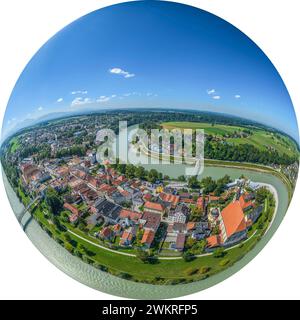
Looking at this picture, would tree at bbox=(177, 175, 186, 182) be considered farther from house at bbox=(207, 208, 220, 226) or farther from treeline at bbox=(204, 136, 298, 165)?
house at bbox=(207, 208, 220, 226)

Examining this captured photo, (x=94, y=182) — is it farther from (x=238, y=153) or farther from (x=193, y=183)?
(x=238, y=153)

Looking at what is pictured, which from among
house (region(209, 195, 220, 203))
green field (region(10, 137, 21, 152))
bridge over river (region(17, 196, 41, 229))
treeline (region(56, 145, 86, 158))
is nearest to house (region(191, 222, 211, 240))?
house (region(209, 195, 220, 203))

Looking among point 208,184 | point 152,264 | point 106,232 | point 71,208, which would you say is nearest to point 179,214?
point 208,184

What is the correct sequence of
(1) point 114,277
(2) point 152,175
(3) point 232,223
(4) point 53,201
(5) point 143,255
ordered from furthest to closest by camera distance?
(1) point 114,277 < (4) point 53,201 < (3) point 232,223 < (5) point 143,255 < (2) point 152,175

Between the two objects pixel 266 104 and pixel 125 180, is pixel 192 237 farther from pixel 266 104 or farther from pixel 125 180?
pixel 266 104

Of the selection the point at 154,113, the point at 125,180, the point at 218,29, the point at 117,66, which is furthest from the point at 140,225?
the point at 218,29

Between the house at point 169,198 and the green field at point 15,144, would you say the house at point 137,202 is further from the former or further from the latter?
the green field at point 15,144

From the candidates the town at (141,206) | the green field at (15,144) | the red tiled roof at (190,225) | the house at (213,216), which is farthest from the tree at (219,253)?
the green field at (15,144)
